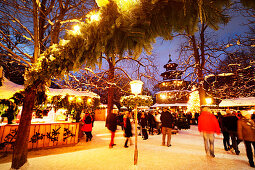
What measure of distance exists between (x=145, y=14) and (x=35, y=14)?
4.69 meters

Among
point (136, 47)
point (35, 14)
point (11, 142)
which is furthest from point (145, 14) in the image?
point (11, 142)

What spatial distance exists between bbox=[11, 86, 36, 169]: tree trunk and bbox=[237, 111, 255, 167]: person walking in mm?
6838

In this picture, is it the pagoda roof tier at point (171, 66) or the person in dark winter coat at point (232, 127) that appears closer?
the person in dark winter coat at point (232, 127)

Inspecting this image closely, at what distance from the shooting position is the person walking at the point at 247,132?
166 inches

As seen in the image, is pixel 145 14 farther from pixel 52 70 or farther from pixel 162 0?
pixel 52 70

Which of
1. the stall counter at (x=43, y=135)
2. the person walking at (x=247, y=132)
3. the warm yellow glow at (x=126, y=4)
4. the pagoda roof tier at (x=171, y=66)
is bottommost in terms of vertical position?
the stall counter at (x=43, y=135)

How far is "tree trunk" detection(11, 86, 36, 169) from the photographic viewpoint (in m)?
3.70

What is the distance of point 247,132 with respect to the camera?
14.1 feet

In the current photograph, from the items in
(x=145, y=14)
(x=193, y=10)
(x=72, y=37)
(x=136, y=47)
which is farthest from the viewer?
(x=72, y=37)

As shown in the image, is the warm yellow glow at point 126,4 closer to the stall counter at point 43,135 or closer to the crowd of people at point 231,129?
the crowd of people at point 231,129

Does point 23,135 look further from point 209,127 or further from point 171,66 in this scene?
point 171,66

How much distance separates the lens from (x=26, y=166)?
3812 millimetres

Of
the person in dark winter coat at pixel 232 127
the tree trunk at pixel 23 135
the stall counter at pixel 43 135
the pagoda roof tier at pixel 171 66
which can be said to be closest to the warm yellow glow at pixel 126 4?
the tree trunk at pixel 23 135

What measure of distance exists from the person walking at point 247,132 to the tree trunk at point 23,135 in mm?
6838
